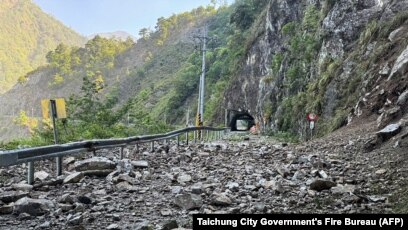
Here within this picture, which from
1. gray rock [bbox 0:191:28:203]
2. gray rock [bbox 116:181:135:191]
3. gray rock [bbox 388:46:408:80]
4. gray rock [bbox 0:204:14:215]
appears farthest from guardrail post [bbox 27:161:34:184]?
gray rock [bbox 388:46:408:80]

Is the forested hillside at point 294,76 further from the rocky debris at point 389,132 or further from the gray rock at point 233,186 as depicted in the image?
the gray rock at point 233,186

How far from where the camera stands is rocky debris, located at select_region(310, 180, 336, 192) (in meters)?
4.64

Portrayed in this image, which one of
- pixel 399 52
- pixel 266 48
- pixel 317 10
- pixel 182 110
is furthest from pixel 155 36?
pixel 399 52

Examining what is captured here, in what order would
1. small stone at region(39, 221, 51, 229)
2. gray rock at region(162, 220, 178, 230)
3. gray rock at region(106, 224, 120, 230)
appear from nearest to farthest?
gray rock at region(162, 220, 178, 230) < gray rock at region(106, 224, 120, 230) < small stone at region(39, 221, 51, 229)

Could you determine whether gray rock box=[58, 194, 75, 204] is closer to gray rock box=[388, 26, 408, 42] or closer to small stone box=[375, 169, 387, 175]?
small stone box=[375, 169, 387, 175]

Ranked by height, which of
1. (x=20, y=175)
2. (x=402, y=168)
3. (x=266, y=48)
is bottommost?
(x=20, y=175)

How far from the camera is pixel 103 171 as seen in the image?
6609 mm

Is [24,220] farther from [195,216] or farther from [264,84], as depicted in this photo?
[264,84]

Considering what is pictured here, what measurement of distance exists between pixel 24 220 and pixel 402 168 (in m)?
4.35

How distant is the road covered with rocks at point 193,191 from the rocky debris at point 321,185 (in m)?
0.01

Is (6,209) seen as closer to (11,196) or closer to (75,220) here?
(11,196)
